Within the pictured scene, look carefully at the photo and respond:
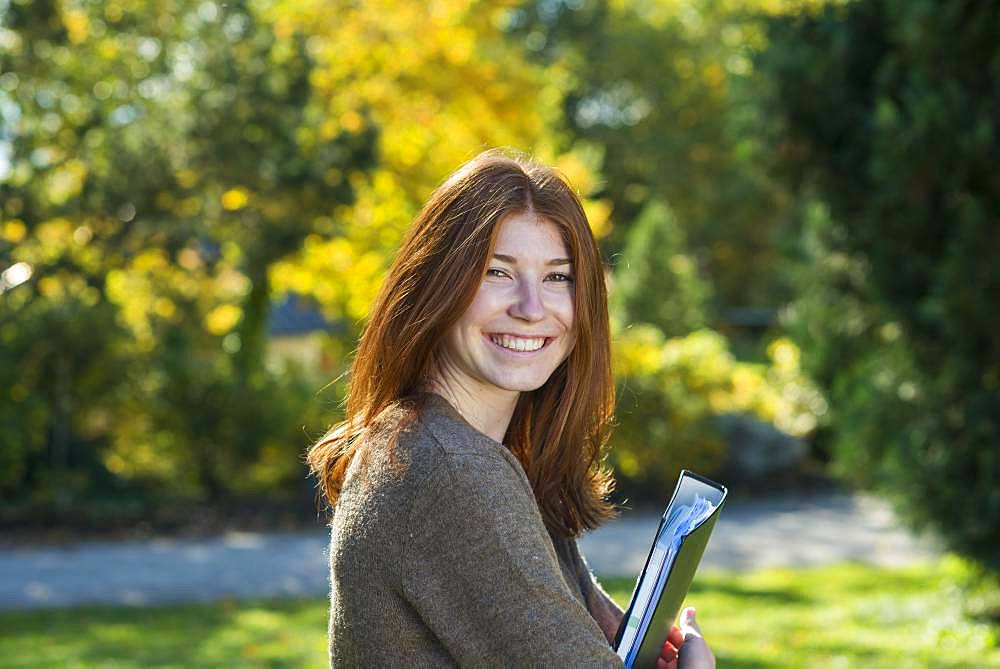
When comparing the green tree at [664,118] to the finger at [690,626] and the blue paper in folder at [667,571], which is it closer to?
the finger at [690,626]

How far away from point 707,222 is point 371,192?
75.7 ft

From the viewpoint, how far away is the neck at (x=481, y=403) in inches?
80.7

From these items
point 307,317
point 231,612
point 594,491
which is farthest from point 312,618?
point 307,317

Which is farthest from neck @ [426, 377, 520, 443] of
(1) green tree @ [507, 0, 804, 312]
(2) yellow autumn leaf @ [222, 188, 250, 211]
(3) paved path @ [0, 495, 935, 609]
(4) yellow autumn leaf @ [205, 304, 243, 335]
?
(1) green tree @ [507, 0, 804, 312]

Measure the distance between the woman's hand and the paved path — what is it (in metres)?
6.23

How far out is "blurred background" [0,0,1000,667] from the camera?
21.7 feet

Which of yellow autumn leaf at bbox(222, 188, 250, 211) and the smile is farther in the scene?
yellow autumn leaf at bbox(222, 188, 250, 211)

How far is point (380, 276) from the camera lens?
1308 cm

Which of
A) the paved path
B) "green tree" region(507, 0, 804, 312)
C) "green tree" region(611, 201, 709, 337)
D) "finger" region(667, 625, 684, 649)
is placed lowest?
"finger" region(667, 625, 684, 649)

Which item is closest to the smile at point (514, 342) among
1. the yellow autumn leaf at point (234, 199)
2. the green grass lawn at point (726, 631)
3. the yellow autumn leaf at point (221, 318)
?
the green grass lawn at point (726, 631)

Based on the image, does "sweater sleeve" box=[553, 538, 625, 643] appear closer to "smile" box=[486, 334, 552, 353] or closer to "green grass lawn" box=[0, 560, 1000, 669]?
"smile" box=[486, 334, 552, 353]

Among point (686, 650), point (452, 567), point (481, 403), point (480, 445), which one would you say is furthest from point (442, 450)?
point (686, 650)

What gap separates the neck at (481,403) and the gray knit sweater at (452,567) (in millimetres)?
187

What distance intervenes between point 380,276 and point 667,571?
36.8 feet
